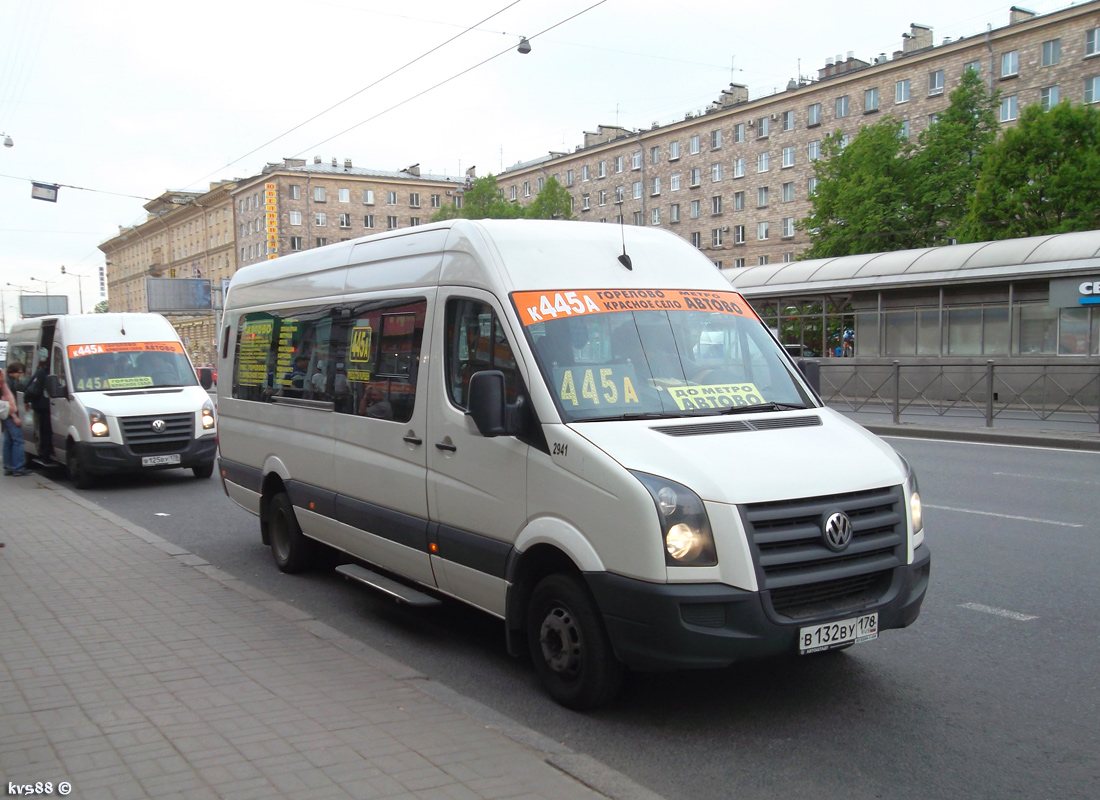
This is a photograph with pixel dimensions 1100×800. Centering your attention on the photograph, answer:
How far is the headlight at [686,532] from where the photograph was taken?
4.02m

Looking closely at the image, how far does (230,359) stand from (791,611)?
6443mm

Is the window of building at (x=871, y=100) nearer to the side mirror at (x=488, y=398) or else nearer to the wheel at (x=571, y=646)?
the side mirror at (x=488, y=398)

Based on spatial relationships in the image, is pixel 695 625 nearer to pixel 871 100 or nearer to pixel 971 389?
pixel 971 389

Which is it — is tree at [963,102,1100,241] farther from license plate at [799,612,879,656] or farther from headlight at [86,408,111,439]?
license plate at [799,612,879,656]

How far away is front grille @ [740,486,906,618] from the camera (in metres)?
4.07

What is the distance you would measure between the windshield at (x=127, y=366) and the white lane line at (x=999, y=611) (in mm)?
11068

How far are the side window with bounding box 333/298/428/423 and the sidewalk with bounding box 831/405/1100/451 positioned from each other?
44.8 ft

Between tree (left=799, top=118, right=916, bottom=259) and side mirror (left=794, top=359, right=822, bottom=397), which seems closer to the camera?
side mirror (left=794, top=359, right=822, bottom=397)

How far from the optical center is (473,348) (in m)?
5.24

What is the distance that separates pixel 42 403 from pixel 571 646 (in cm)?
1200

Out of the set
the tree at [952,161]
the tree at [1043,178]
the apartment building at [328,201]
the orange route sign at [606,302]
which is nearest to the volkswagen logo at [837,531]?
the orange route sign at [606,302]

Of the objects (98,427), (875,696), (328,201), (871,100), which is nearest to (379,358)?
(875,696)

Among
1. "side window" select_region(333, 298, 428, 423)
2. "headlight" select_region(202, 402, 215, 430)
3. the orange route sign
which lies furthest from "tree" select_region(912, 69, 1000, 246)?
the orange route sign

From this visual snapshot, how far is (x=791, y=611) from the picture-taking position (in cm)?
416
